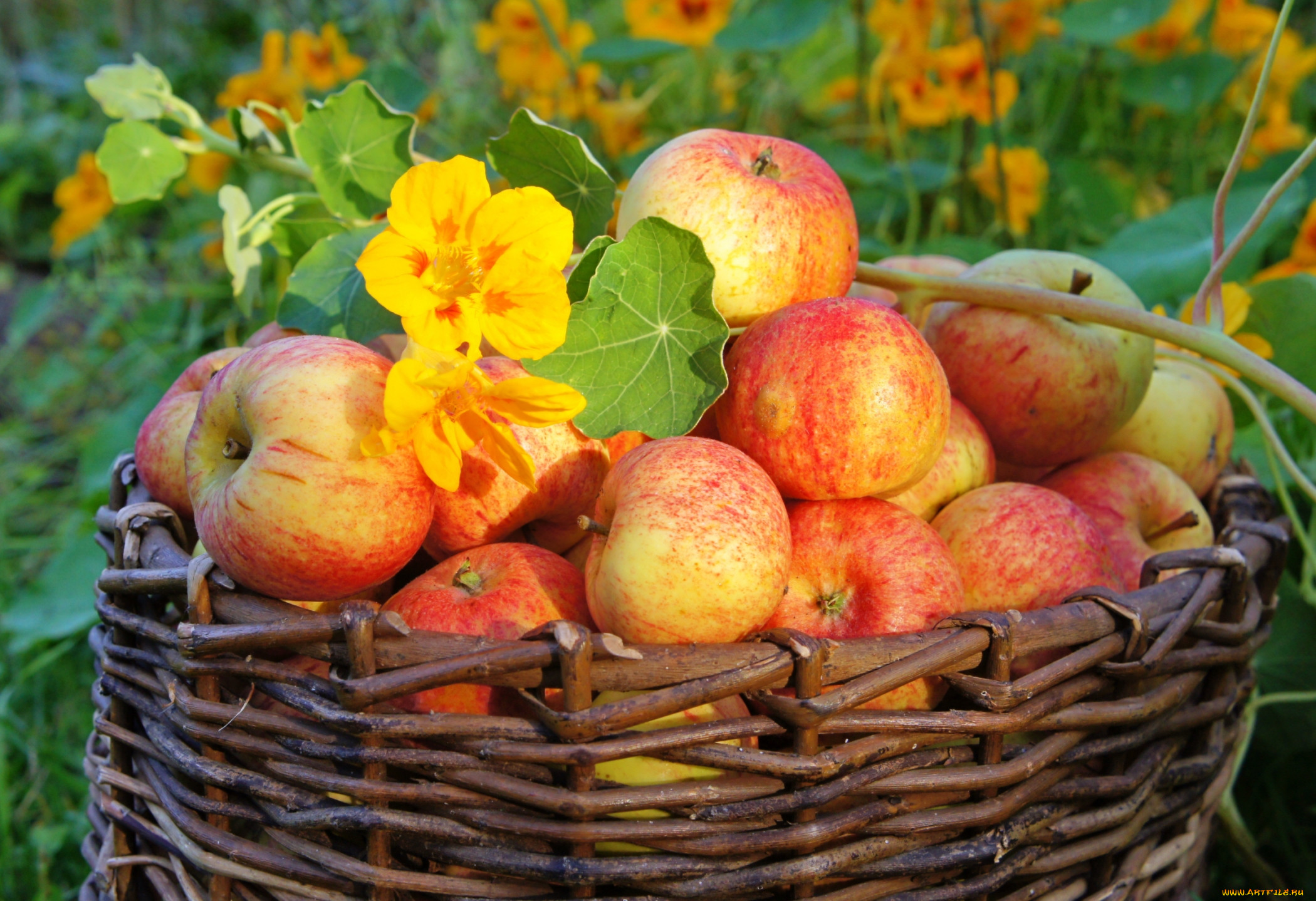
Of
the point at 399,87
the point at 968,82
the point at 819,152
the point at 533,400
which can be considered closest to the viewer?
the point at 533,400

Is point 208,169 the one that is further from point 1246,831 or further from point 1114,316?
point 1246,831

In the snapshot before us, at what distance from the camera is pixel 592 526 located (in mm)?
969

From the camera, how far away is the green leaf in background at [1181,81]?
2.76 m

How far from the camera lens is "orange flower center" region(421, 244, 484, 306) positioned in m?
0.98

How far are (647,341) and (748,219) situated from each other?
0.65 ft

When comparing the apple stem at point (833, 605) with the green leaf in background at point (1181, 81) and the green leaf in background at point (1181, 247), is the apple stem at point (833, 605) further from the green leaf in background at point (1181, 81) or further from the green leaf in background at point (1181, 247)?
the green leaf in background at point (1181, 81)

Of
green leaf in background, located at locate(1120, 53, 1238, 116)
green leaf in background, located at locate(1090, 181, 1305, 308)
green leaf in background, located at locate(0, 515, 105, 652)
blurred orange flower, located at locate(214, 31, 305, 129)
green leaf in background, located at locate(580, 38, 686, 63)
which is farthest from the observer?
green leaf in background, located at locate(1120, 53, 1238, 116)

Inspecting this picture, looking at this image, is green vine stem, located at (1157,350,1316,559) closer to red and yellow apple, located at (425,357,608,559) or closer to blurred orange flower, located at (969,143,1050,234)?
red and yellow apple, located at (425,357,608,559)

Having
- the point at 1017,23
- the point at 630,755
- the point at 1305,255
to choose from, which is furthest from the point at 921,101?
the point at 630,755

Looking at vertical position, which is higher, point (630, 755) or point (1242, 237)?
point (1242, 237)

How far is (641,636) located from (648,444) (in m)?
0.23

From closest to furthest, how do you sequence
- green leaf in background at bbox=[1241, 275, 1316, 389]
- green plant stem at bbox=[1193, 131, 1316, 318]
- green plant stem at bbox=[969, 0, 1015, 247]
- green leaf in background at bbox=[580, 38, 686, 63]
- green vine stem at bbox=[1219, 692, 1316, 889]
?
green plant stem at bbox=[1193, 131, 1316, 318], green vine stem at bbox=[1219, 692, 1316, 889], green leaf in background at bbox=[1241, 275, 1316, 389], green plant stem at bbox=[969, 0, 1015, 247], green leaf in background at bbox=[580, 38, 686, 63]

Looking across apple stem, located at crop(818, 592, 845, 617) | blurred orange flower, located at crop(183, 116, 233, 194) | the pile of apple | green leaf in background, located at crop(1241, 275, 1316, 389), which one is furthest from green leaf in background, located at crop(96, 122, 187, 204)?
green leaf in background, located at crop(1241, 275, 1316, 389)

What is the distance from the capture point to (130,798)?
109 cm
